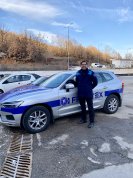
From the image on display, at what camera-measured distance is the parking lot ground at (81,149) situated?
380 cm

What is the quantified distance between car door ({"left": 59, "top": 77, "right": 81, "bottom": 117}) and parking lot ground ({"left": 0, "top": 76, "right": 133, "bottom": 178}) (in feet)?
1.28

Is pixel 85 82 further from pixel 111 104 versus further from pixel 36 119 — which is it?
pixel 111 104

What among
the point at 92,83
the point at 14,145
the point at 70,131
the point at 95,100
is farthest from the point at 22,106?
the point at 95,100

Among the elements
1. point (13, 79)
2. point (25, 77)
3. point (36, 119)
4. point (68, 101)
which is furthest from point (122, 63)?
point (36, 119)

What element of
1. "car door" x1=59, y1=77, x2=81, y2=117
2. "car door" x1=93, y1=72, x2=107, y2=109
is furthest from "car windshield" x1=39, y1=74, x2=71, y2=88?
"car door" x1=93, y1=72, x2=107, y2=109

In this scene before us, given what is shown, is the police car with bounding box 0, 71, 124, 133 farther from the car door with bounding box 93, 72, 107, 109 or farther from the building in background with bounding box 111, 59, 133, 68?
the building in background with bounding box 111, 59, 133, 68

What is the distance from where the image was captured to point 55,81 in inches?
258

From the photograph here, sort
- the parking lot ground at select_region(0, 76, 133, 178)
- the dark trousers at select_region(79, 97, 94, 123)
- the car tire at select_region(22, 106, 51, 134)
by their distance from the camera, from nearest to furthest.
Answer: the parking lot ground at select_region(0, 76, 133, 178) → the car tire at select_region(22, 106, 51, 134) → the dark trousers at select_region(79, 97, 94, 123)

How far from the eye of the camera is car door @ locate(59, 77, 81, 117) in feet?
20.0

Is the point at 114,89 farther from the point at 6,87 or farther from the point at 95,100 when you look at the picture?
the point at 6,87

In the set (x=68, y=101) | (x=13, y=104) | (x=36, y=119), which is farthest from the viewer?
(x=68, y=101)

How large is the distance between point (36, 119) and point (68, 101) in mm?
1067

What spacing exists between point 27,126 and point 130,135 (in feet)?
8.11

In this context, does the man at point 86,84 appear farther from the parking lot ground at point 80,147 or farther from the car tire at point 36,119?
the car tire at point 36,119
